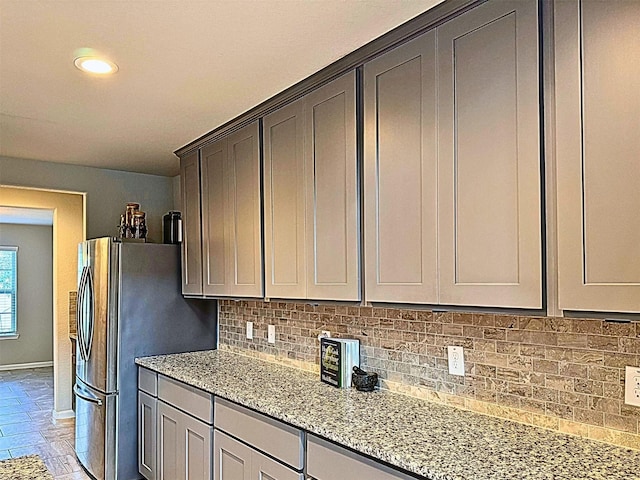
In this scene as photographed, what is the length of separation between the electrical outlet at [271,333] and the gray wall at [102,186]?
193cm

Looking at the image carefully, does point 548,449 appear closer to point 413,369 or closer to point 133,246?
point 413,369

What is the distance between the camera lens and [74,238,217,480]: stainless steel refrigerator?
139 inches

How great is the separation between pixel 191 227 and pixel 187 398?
1267 mm

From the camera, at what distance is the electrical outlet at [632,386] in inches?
63.8

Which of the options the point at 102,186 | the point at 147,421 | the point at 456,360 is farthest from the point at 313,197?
the point at 102,186

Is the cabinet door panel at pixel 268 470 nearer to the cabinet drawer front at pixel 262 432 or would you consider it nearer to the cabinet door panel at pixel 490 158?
the cabinet drawer front at pixel 262 432

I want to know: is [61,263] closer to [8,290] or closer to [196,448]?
[196,448]

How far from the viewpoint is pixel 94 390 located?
3645mm

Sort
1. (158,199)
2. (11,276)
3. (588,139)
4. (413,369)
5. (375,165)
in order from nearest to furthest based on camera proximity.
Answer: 1. (588,139)
2. (375,165)
3. (413,369)
4. (158,199)
5. (11,276)

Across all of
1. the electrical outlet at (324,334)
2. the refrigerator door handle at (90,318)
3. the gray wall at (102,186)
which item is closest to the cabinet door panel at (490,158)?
the electrical outlet at (324,334)

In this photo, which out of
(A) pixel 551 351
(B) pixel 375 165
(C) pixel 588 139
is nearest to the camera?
(C) pixel 588 139

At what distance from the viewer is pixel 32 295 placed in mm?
8789

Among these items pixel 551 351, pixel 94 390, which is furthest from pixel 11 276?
pixel 551 351

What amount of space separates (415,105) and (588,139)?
695 millimetres
